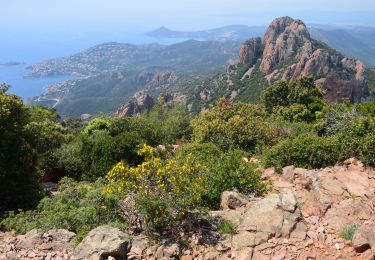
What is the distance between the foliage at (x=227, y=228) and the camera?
23.8ft

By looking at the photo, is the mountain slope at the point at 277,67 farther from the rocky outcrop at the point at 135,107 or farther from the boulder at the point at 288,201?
the boulder at the point at 288,201

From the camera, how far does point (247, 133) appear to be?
646 inches

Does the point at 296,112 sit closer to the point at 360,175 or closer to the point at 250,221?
the point at 360,175

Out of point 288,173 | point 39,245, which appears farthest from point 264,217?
point 39,245

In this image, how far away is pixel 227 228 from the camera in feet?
23.8

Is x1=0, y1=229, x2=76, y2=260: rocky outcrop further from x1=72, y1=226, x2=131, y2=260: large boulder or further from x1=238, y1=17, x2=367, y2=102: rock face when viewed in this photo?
x1=238, y1=17, x2=367, y2=102: rock face

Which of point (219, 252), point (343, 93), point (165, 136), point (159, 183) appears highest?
point (159, 183)

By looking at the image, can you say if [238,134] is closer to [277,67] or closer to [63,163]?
[63,163]

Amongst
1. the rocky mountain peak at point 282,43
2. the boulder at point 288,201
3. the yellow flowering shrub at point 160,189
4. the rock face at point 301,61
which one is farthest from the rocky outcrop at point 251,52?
the yellow flowering shrub at point 160,189

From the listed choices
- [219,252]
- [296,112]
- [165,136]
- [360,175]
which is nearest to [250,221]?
[219,252]

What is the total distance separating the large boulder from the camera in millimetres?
6508

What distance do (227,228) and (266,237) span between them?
0.75 meters

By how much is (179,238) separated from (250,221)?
1428mm

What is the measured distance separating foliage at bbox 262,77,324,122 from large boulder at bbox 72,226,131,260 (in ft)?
86.9
